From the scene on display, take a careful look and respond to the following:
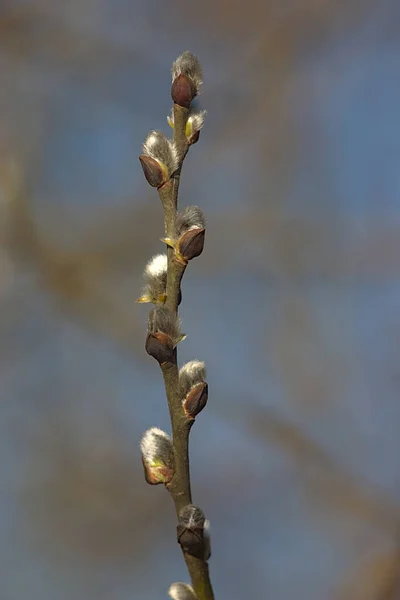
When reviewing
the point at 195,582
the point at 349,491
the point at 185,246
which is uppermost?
the point at 349,491

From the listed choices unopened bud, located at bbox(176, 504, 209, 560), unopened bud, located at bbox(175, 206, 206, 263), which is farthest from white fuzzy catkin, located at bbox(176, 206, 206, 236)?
unopened bud, located at bbox(176, 504, 209, 560)

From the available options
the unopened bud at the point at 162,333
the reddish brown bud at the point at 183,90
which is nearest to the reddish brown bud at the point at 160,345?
the unopened bud at the point at 162,333

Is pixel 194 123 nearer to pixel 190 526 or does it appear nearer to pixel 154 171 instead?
pixel 154 171

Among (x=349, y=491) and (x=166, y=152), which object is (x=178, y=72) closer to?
(x=166, y=152)

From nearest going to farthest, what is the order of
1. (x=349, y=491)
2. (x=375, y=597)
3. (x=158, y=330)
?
(x=158, y=330) < (x=375, y=597) < (x=349, y=491)

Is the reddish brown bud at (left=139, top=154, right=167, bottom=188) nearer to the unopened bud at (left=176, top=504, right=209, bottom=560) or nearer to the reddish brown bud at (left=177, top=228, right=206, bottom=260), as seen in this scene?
the reddish brown bud at (left=177, top=228, right=206, bottom=260)

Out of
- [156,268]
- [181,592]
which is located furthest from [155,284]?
[181,592]

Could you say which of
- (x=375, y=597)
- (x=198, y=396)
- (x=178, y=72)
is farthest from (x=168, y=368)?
(x=375, y=597)
